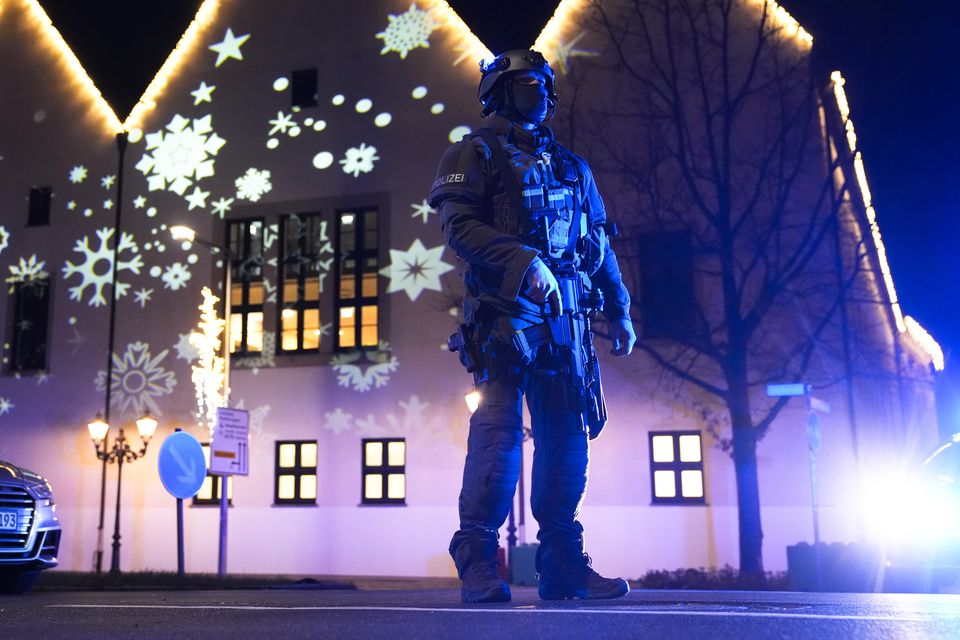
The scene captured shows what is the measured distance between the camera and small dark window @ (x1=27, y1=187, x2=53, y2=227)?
27.1m

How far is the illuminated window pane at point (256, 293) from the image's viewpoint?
2494 cm

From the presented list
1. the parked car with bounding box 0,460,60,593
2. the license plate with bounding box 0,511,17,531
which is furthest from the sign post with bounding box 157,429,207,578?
the license plate with bounding box 0,511,17,531

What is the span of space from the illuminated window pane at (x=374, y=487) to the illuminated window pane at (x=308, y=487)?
3.84 feet

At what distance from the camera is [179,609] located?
442 centimetres

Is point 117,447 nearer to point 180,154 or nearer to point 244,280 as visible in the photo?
point 244,280

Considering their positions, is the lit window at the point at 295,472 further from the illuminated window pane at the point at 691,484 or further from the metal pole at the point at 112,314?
the illuminated window pane at the point at 691,484

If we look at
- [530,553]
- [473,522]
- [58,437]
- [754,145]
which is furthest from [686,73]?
[473,522]

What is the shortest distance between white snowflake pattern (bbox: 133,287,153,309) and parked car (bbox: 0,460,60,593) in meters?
16.4

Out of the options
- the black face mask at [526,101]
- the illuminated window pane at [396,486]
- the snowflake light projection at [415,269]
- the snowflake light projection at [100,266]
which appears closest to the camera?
the black face mask at [526,101]

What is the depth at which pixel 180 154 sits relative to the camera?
25922 millimetres

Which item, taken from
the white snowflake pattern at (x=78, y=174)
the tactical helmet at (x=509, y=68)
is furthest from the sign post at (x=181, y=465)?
the white snowflake pattern at (x=78, y=174)

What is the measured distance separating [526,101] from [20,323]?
2458 centimetres

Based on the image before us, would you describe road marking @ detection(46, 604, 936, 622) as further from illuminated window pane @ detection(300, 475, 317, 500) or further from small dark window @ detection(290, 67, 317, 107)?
small dark window @ detection(290, 67, 317, 107)

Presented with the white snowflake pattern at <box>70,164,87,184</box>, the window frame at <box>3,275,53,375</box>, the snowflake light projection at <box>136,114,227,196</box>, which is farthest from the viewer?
the white snowflake pattern at <box>70,164,87,184</box>
